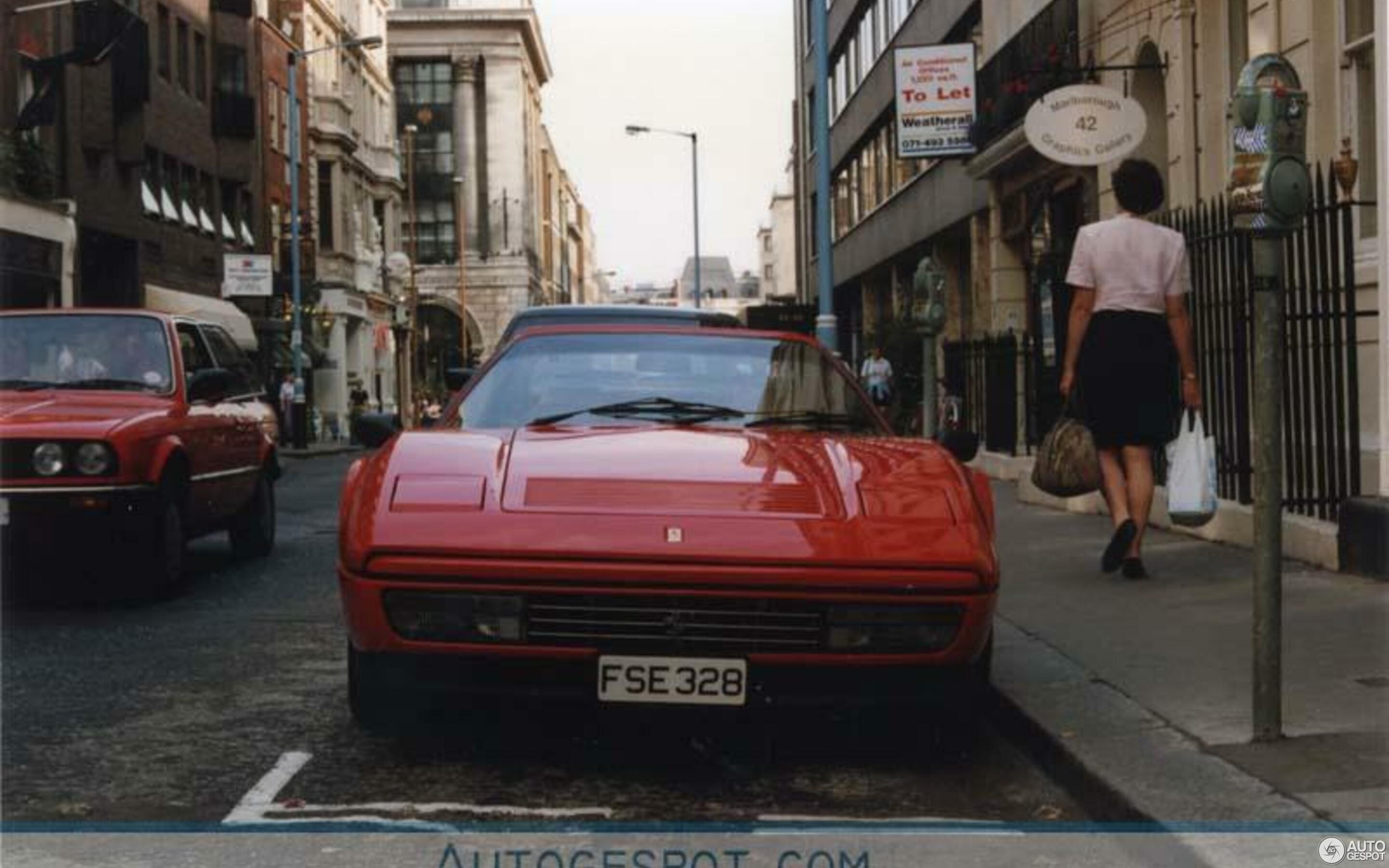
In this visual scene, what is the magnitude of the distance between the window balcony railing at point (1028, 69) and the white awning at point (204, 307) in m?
19.6

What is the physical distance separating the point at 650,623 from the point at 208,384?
19.3 ft

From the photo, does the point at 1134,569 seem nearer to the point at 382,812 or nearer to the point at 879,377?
the point at 382,812

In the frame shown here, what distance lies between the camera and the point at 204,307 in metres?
41.2

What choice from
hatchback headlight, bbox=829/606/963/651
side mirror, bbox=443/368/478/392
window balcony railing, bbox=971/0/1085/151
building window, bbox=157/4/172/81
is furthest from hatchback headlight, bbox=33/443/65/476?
building window, bbox=157/4/172/81

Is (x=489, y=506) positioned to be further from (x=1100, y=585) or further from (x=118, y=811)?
(x=1100, y=585)

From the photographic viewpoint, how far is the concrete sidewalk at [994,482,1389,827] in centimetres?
443

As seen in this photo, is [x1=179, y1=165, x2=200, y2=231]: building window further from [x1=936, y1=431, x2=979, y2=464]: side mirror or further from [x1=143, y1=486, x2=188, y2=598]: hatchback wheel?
[x1=936, y1=431, x2=979, y2=464]: side mirror

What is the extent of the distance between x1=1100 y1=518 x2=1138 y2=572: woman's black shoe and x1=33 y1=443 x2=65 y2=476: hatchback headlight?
527cm

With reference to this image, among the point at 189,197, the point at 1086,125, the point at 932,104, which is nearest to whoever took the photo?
the point at 1086,125

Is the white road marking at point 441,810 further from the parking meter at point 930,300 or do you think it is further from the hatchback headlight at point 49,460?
the parking meter at point 930,300

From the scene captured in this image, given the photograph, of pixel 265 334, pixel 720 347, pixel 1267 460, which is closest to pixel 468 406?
pixel 720 347

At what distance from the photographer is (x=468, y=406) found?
6316 mm

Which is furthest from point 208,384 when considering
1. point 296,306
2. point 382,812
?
→ point 296,306

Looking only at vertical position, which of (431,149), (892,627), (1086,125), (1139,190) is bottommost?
(892,627)
